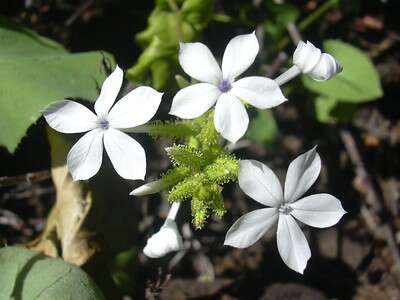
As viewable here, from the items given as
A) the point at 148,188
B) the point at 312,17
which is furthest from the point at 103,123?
the point at 312,17

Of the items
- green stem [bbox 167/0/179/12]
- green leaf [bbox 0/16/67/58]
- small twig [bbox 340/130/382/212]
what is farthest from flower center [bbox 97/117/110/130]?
small twig [bbox 340/130/382/212]

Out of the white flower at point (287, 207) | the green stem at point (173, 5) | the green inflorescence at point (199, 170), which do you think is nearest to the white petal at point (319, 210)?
the white flower at point (287, 207)

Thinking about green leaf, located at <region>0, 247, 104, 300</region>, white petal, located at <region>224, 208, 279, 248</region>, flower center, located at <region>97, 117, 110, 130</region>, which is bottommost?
green leaf, located at <region>0, 247, 104, 300</region>

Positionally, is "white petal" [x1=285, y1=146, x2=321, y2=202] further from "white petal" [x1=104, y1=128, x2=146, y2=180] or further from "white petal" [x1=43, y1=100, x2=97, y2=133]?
"white petal" [x1=43, y1=100, x2=97, y2=133]

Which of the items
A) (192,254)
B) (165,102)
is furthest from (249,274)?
(165,102)

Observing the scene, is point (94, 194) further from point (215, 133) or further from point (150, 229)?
point (215, 133)
